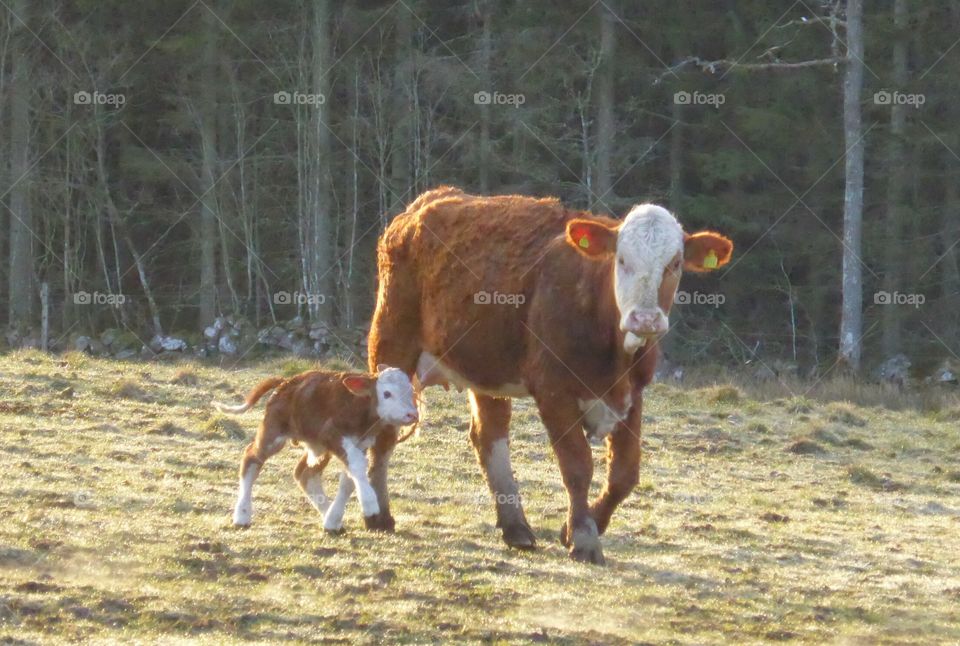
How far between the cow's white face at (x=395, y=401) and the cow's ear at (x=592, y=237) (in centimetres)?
168

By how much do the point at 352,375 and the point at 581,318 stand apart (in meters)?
1.71

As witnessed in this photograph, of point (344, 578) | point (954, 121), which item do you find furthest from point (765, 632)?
→ point (954, 121)

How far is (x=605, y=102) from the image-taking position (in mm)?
33406

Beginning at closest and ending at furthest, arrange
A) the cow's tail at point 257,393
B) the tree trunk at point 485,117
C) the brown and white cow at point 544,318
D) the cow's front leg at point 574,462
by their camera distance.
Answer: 1. the brown and white cow at point 544,318
2. the cow's front leg at point 574,462
3. the cow's tail at point 257,393
4. the tree trunk at point 485,117

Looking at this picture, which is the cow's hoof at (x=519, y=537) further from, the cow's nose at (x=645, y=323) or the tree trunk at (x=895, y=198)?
the tree trunk at (x=895, y=198)

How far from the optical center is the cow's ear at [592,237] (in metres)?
9.52

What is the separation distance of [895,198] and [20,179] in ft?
67.8
